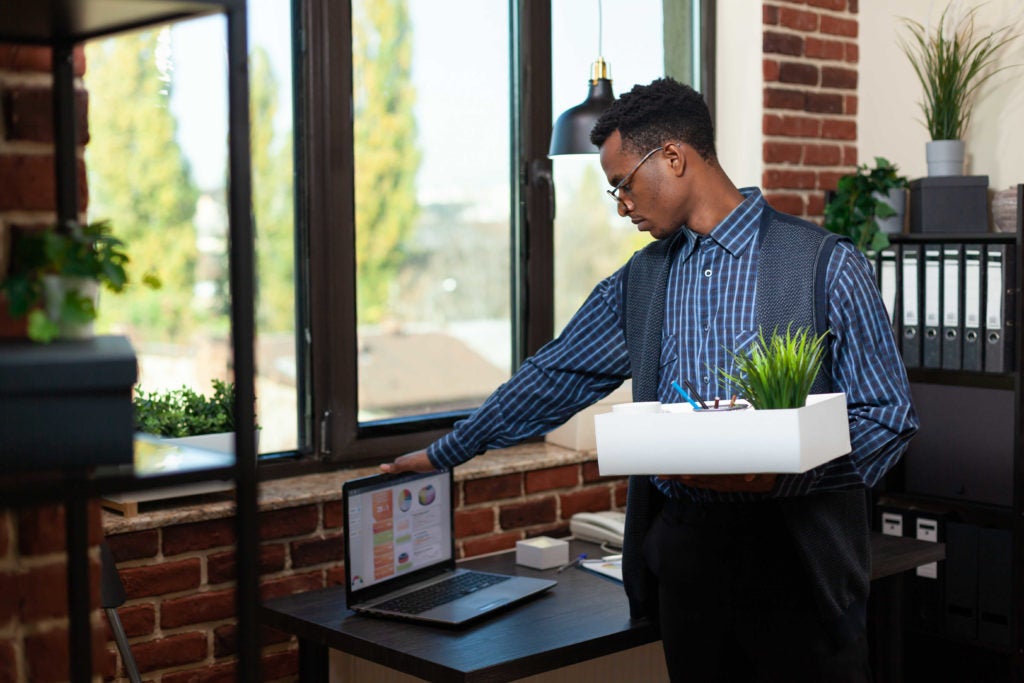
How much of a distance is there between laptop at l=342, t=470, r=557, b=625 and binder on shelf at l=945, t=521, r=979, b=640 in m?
1.41

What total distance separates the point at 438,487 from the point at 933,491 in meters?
1.64

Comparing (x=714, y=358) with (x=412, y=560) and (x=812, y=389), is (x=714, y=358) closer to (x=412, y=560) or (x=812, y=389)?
(x=812, y=389)

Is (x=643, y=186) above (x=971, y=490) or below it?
above

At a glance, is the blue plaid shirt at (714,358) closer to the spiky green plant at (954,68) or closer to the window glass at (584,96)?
the window glass at (584,96)

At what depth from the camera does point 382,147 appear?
A: 309 cm

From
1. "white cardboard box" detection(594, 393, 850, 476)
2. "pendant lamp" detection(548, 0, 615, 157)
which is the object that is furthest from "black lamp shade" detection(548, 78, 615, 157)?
"white cardboard box" detection(594, 393, 850, 476)

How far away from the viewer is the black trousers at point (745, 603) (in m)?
1.99

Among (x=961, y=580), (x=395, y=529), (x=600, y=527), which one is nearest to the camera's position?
(x=395, y=529)

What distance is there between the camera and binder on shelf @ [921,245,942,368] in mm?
3351

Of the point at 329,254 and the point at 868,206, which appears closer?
the point at 329,254

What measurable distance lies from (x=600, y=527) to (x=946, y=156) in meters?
1.56

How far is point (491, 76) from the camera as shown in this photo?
130 inches

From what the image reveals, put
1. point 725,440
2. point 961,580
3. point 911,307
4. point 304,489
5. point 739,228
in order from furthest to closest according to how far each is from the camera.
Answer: point 911,307 < point 961,580 < point 304,489 < point 739,228 < point 725,440

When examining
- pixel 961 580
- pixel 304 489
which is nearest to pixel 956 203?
pixel 961 580
